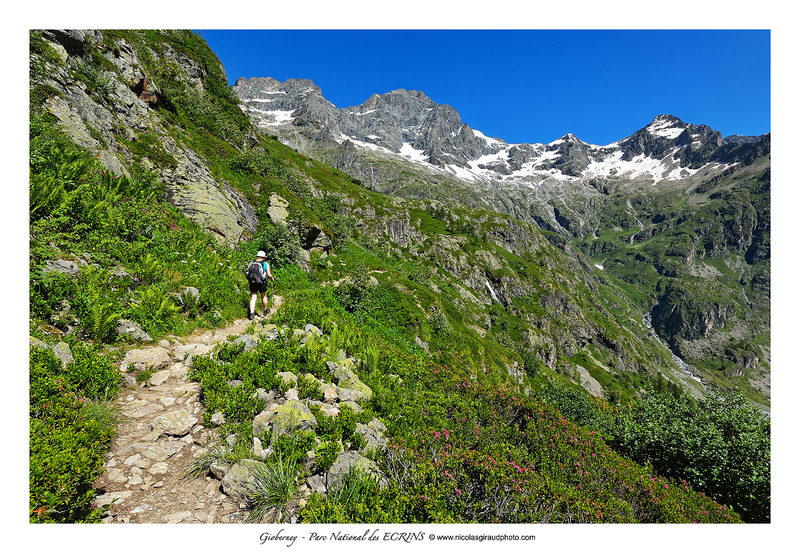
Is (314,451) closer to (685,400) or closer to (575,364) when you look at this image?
(685,400)

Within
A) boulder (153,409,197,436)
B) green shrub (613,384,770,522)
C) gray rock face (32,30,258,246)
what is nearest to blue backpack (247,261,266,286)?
gray rock face (32,30,258,246)

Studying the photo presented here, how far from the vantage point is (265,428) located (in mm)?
5840

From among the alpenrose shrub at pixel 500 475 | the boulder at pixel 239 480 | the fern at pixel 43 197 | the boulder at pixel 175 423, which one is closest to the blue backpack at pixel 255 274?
the fern at pixel 43 197

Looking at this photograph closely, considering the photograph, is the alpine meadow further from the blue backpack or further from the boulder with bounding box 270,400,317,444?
the blue backpack

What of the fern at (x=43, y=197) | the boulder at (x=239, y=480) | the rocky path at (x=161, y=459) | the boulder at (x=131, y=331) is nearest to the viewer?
the rocky path at (x=161, y=459)

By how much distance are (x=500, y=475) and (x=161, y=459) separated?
579 centimetres

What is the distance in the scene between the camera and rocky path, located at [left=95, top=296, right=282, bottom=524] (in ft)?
14.9

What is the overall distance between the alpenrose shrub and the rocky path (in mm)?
1803

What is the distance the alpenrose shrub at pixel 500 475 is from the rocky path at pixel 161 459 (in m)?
1.80

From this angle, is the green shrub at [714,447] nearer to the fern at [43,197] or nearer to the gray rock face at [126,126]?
the gray rock face at [126,126]

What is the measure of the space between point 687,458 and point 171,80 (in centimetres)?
4819

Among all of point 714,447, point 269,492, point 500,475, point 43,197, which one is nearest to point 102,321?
point 43,197

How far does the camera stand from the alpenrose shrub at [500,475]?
496 cm
